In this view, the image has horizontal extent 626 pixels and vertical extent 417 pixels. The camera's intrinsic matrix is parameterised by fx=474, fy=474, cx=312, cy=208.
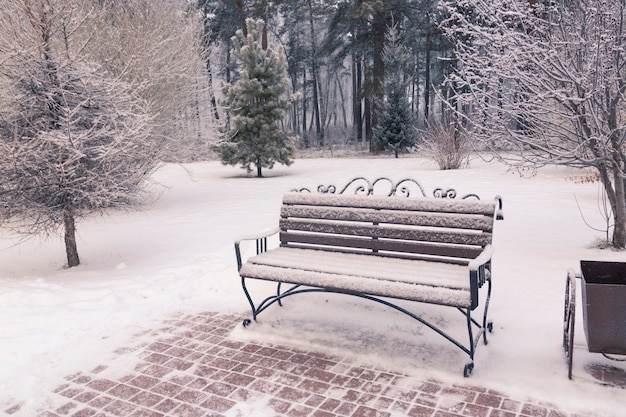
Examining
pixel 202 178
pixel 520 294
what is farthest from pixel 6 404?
pixel 202 178

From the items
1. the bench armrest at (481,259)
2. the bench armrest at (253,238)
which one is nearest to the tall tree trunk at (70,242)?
the bench armrest at (253,238)

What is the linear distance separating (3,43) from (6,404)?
467 centimetres

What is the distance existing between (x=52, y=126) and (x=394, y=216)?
430 cm

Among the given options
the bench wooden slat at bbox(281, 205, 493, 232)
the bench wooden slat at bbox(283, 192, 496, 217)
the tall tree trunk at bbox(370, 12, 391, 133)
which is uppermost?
the tall tree trunk at bbox(370, 12, 391, 133)

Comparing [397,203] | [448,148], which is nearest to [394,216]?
[397,203]

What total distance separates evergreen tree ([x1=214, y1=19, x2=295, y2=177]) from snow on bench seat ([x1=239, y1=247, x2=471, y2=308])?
12.5 meters

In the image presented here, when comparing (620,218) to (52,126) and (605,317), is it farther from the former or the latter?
(52,126)

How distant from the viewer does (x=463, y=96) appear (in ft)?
19.0

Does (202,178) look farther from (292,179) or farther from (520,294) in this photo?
(520,294)

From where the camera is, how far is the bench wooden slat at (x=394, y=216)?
3.73m

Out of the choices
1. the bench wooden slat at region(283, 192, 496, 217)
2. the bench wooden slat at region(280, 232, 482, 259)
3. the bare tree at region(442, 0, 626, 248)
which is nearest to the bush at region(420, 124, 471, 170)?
the bare tree at region(442, 0, 626, 248)

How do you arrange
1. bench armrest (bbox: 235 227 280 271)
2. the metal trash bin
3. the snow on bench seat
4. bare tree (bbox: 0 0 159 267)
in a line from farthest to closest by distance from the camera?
bare tree (bbox: 0 0 159 267)
bench armrest (bbox: 235 227 280 271)
the snow on bench seat
the metal trash bin

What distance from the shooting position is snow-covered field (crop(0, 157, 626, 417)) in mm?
3244

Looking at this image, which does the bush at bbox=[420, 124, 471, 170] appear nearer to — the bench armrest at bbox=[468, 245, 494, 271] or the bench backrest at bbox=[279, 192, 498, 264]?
the bench backrest at bbox=[279, 192, 498, 264]
